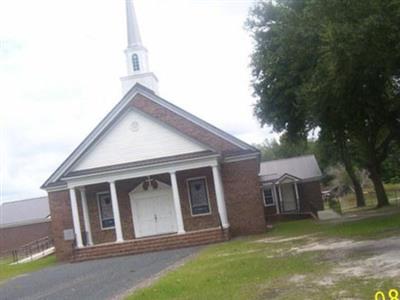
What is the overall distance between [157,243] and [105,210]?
16.3 feet

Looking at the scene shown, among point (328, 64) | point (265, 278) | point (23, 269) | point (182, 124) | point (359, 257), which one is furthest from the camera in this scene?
point (182, 124)

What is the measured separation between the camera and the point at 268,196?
46.0 metres

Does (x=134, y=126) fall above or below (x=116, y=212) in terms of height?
above

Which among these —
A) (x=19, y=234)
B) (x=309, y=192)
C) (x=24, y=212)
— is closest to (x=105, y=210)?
(x=309, y=192)

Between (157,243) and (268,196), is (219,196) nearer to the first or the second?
(157,243)

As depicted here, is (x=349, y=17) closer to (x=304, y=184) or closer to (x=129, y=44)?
(x=129, y=44)

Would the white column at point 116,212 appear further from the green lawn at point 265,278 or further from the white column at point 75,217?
the green lawn at point 265,278

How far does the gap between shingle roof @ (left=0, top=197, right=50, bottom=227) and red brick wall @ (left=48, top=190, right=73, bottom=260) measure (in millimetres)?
21864

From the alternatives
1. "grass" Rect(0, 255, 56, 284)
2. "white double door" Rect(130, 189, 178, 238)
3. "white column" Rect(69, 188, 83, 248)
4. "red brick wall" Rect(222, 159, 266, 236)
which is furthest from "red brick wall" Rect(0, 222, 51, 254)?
"red brick wall" Rect(222, 159, 266, 236)

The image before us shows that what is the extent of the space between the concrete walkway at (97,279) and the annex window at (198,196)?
450cm

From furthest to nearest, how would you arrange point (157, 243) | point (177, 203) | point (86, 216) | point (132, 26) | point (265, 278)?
point (132, 26) < point (86, 216) < point (177, 203) < point (157, 243) < point (265, 278)

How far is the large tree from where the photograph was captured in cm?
1880

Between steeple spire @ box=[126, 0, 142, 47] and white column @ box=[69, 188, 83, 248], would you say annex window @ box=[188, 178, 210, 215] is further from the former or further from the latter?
steeple spire @ box=[126, 0, 142, 47]

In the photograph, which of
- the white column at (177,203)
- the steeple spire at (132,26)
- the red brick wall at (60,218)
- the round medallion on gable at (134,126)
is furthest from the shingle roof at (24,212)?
the white column at (177,203)
